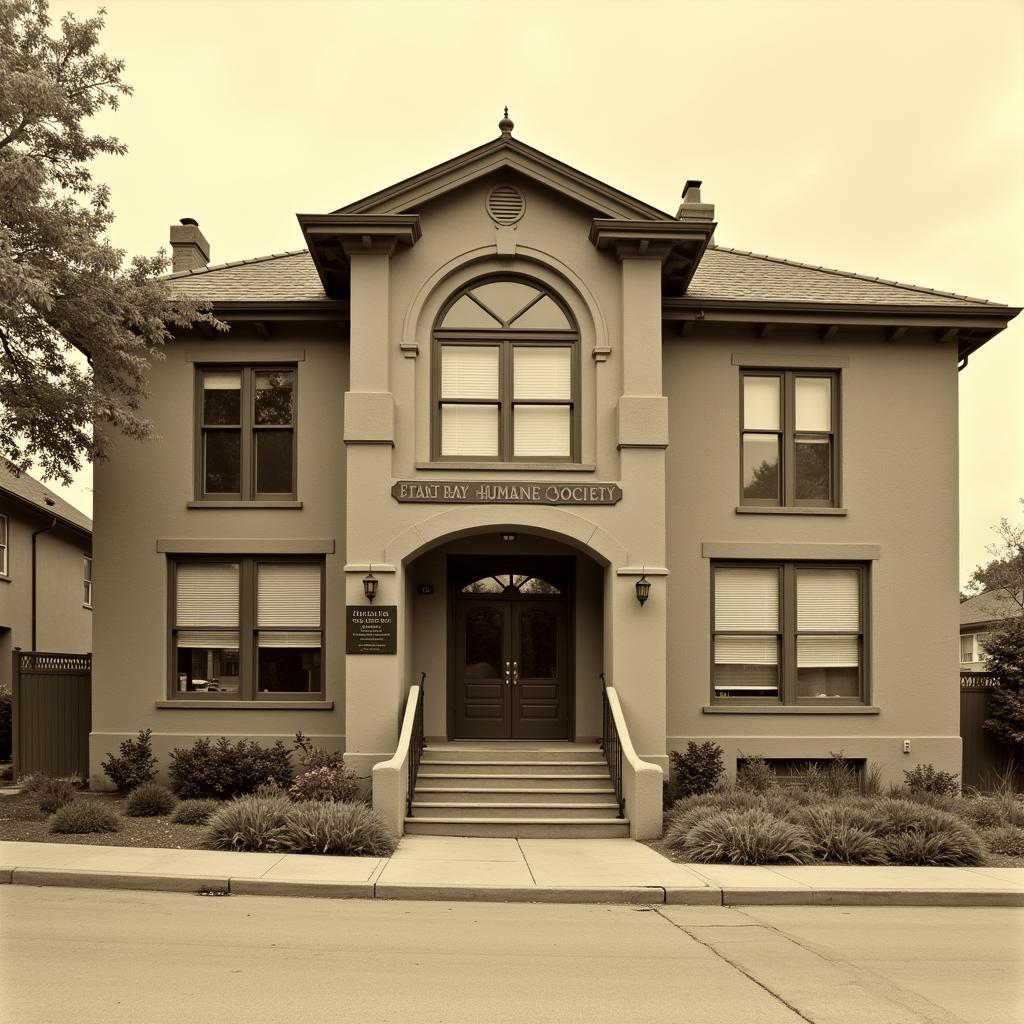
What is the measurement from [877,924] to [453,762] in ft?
22.9

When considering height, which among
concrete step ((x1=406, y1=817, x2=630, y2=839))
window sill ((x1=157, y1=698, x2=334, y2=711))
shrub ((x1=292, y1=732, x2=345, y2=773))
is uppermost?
window sill ((x1=157, y1=698, x2=334, y2=711))

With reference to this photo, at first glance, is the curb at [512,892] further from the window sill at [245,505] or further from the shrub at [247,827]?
the window sill at [245,505]

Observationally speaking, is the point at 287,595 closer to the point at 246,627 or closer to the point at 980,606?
the point at 246,627

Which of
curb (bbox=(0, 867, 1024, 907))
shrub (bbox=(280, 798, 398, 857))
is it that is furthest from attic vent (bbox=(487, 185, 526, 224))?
curb (bbox=(0, 867, 1024, 907))

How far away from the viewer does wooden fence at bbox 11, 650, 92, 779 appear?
56.3ft

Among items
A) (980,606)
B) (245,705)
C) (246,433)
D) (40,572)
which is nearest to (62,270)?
(246,433)

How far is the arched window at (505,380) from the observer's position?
51.4 feet

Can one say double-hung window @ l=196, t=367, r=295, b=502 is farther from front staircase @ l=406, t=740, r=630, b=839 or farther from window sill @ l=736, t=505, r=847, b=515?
window sill @ l=736, t=505, r=847, b=515

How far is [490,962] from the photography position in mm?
7777

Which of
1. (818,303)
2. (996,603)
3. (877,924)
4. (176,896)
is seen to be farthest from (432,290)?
(996,603)

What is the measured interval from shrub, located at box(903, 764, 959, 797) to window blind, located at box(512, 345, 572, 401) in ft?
24.5

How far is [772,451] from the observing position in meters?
17.1

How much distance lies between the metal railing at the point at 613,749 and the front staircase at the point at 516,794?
0.09m

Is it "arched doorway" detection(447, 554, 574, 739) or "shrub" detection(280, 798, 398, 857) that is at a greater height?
"arched doorway" detection(447, 554, 574, 739)
